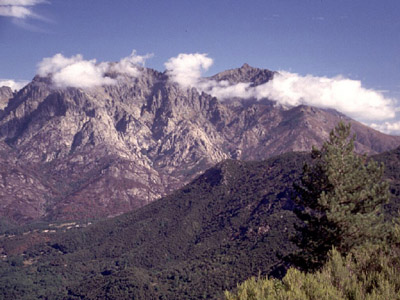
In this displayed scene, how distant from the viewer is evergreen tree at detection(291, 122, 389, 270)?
125 feet

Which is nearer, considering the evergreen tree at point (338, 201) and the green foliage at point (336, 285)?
the green foliage at point (336, 285)

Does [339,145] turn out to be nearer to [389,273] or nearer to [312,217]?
[312,217]

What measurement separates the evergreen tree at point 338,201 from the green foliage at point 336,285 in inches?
646

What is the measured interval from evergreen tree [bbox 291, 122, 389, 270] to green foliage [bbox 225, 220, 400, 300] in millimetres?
16401

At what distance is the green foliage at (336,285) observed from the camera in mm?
17688

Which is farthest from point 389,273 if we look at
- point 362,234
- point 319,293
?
point 362,234

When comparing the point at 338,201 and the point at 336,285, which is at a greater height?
the point at 338,201

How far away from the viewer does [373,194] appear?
40.5 metres

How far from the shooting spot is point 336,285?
19.6m

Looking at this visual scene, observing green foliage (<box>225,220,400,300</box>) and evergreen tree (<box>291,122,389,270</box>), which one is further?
evergreen tree (<box>291,122,389,270</box>)

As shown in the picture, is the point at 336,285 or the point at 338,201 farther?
the point at 338,201

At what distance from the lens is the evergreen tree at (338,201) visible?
125 feet

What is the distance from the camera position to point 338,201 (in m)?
39.6

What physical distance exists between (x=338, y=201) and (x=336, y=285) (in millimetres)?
21596
